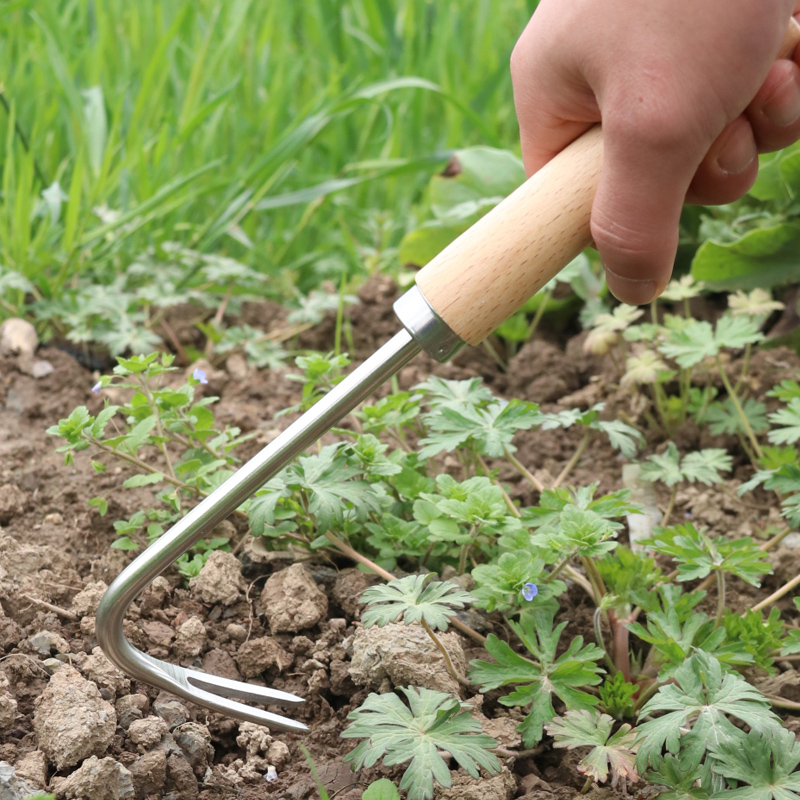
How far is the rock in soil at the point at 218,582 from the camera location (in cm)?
154

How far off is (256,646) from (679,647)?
0.65 metres

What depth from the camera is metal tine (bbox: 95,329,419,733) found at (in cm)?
121

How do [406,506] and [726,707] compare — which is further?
[406,506]

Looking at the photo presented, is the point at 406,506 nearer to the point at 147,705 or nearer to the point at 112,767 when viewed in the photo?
Answer: the point at 147,705

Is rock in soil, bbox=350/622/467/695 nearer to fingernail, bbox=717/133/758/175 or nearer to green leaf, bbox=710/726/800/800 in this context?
green leaf, bbox=710/726/800/800

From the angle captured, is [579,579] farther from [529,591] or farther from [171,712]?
[171,712]

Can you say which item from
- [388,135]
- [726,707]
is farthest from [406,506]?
[388,135]

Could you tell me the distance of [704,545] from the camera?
148cm

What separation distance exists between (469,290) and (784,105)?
1.58 feet

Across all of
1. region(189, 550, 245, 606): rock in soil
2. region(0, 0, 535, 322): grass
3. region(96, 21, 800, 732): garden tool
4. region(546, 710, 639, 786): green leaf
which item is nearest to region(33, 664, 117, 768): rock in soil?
region(96, 21, 800, 732): garden tool

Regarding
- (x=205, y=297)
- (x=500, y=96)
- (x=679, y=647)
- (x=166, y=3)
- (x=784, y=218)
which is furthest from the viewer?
(x=500, y=96)

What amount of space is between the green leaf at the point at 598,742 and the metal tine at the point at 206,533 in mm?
373

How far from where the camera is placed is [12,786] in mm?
1167

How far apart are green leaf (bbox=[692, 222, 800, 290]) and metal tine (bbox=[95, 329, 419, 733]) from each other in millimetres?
1262
